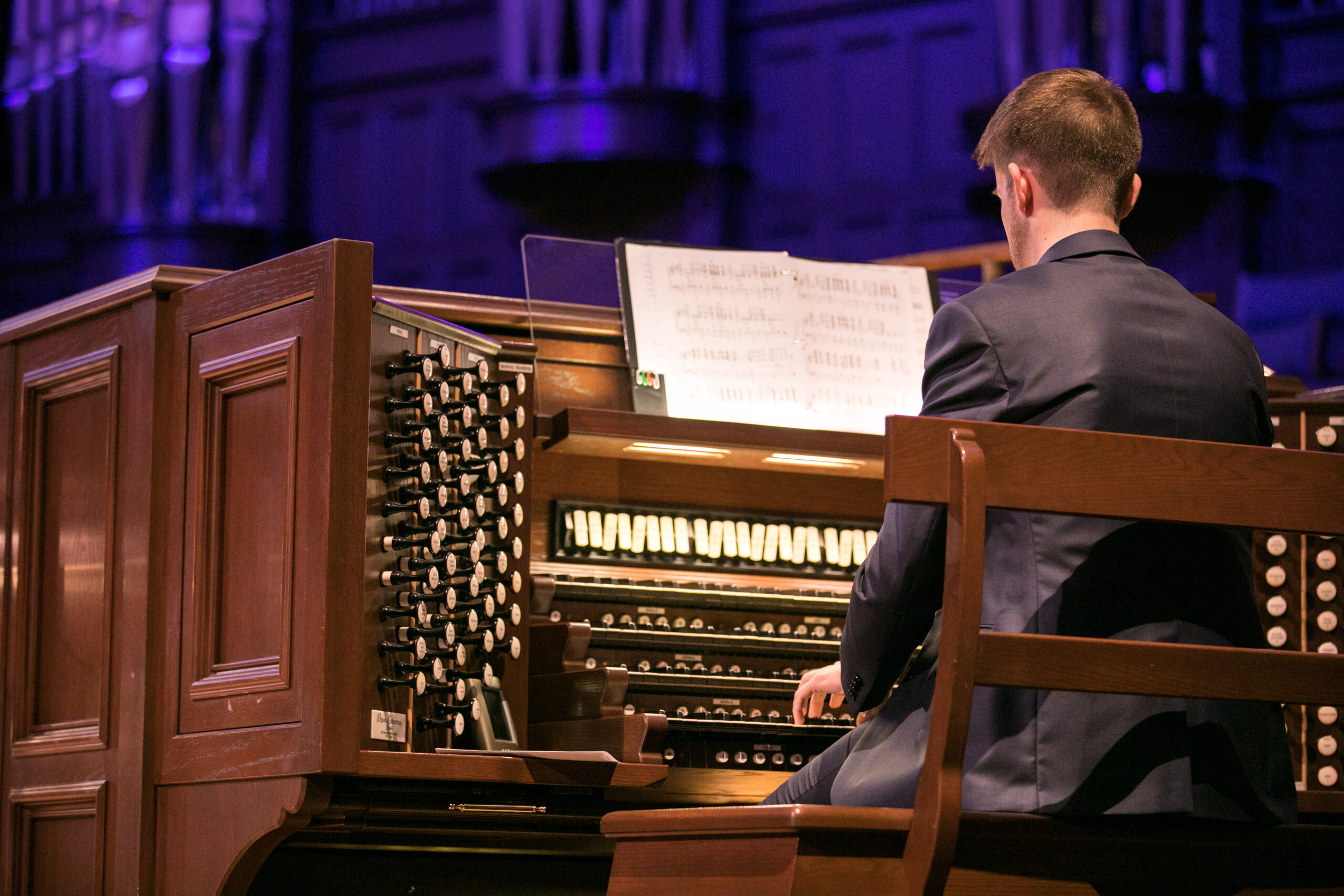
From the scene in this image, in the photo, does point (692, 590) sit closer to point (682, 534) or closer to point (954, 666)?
point (682, 534)

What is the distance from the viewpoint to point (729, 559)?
396 cm

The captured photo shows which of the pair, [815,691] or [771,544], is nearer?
[815,691]

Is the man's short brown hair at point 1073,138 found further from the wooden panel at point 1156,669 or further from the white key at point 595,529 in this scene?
the white key at point 595,529

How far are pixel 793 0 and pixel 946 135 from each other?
1180 millimetres

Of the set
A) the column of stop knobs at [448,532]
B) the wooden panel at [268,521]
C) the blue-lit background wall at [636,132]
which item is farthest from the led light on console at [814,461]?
the blue-lit background wall at [636,132]

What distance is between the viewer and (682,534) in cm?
394

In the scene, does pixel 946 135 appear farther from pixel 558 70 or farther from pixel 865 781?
pixel 865 781

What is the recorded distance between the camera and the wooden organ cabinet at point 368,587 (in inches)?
118

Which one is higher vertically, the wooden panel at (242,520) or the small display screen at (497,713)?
the wooden panel at (242,520)

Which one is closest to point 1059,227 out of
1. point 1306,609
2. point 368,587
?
point 368,587

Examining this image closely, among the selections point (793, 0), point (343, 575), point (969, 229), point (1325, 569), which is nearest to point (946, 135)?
point (969, 229)

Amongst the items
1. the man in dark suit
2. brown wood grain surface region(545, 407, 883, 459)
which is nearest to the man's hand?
the man in dark suit

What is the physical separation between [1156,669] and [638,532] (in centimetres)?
200

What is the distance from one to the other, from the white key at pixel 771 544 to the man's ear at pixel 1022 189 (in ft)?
5.63
